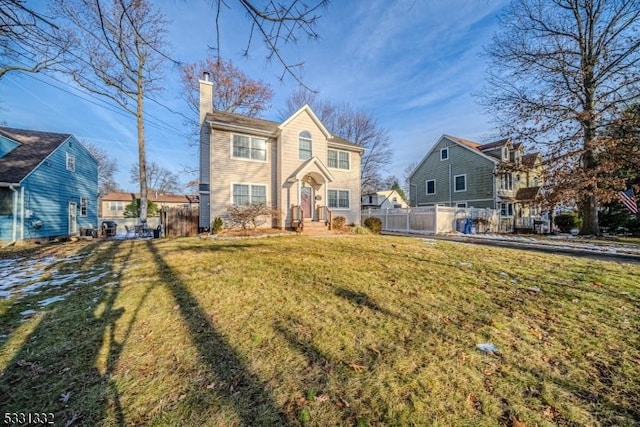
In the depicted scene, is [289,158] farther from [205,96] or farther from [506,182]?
[506,182]

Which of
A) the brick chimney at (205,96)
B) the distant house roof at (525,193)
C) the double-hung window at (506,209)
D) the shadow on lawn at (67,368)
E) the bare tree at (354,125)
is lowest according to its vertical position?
the shadow on lawn at (67,368)

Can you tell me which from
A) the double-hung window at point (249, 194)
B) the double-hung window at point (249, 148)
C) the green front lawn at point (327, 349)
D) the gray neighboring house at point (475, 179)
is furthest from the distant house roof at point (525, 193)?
A: the double-hung window at point (249, 148)

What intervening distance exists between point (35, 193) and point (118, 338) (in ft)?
49.1

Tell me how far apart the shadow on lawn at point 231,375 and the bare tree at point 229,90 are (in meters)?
21.2

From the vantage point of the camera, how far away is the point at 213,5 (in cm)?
271

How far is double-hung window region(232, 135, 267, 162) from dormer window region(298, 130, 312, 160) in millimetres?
1937

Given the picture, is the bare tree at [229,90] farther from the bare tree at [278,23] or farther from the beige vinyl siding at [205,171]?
the bare tree at [278,23]

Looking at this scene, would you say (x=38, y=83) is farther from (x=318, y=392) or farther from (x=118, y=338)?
(x=318, y=392)

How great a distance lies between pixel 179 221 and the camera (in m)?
14.5

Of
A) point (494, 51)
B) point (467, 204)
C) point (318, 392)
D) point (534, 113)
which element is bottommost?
point (318, 392)

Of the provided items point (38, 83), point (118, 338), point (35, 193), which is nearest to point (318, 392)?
point (118, 338)

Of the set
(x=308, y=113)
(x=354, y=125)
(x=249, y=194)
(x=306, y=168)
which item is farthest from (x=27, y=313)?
(x=354, y=125)

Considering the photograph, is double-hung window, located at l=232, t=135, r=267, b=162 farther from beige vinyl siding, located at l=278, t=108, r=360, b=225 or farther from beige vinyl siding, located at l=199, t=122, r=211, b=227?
beige vinyl siding, located at l=199, t=122, r=211, b=227

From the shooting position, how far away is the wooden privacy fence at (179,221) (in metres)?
14.3
